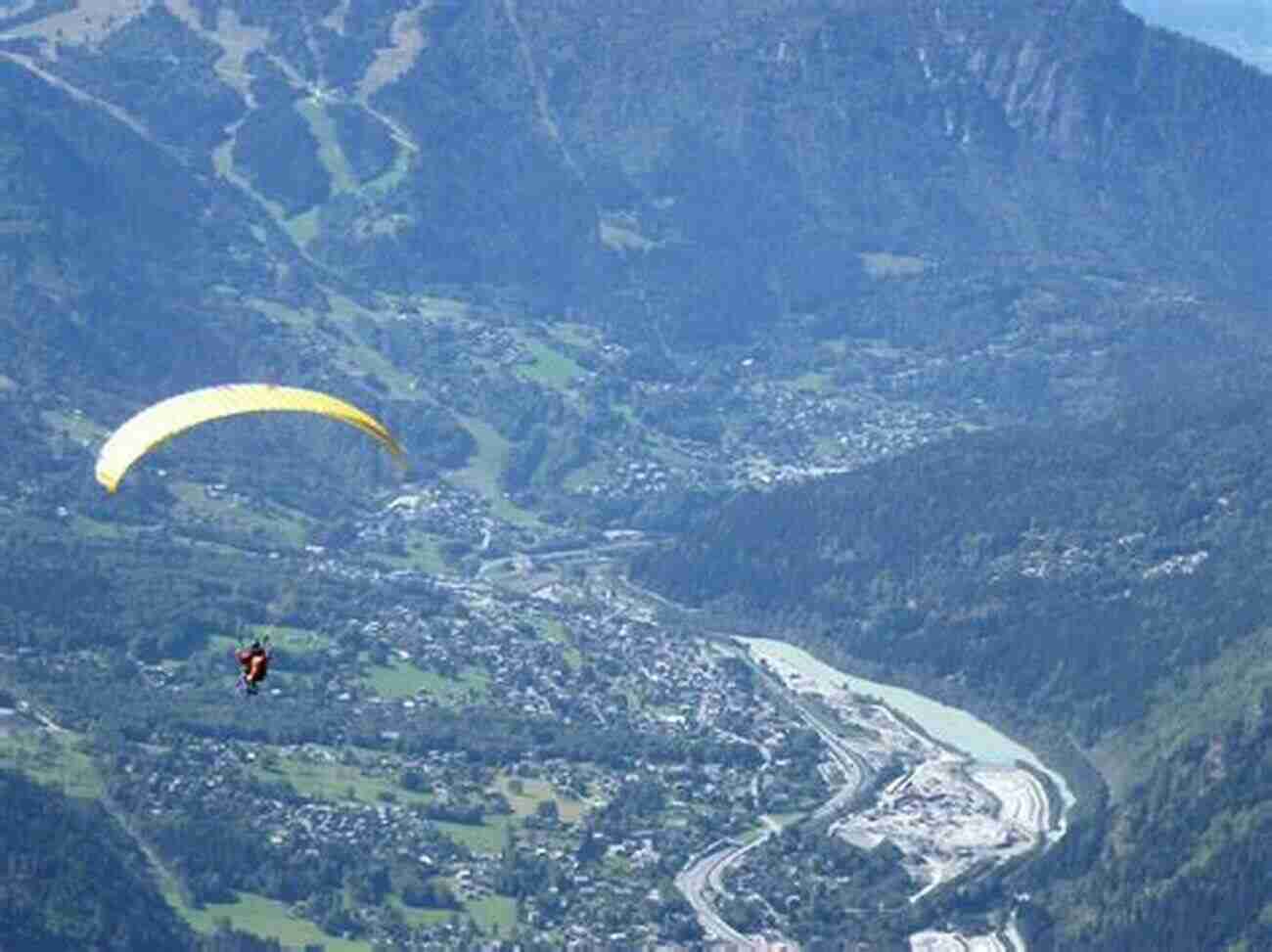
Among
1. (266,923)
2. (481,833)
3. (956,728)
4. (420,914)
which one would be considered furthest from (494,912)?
(956,728)

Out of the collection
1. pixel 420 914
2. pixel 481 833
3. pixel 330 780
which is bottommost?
pixel 420 914

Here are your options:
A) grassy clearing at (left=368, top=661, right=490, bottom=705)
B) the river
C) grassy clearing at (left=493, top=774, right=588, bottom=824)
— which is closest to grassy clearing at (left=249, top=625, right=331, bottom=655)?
grassy clearing at (left=368, top=661, right=490, bottom=705)

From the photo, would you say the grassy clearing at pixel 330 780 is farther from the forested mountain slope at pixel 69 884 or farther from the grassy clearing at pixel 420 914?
the forested mountain slope at pixel 69 884

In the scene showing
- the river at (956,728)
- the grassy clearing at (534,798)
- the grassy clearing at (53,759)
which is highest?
the river at (956,728)

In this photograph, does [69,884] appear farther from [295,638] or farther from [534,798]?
[295,638]

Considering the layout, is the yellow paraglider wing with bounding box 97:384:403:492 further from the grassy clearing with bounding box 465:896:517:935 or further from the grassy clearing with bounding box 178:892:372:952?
the grassy clearing with bounding box 465:896:517:935

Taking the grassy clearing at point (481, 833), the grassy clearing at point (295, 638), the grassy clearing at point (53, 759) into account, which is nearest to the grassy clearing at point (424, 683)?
the grassy clearing at point (295, 638)
